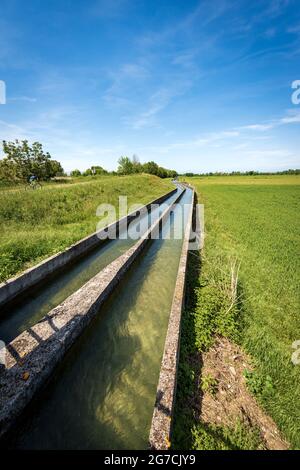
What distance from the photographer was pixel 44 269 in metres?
5.93

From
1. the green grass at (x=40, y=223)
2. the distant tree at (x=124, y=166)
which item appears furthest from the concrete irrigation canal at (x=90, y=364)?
the distant tree at (x=124, y=166)

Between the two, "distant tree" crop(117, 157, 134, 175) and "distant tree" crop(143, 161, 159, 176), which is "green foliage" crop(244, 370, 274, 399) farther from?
"distant tree" crop(143, 161, 159, 176)

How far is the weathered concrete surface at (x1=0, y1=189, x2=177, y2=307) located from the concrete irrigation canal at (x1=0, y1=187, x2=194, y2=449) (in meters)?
0.05

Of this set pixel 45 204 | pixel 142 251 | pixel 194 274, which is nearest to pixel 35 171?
pixel 45 204

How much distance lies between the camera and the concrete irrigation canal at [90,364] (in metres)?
2.56

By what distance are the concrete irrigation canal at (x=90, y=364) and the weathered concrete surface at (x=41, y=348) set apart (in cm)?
1

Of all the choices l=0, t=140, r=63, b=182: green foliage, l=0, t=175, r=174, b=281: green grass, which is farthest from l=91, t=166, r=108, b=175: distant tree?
l=0, t=175, r=174, b=281: green grass

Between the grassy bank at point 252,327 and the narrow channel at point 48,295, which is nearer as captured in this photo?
the grassy bank at point 252,327

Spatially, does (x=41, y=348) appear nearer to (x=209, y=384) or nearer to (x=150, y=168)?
(x=209, y=384)

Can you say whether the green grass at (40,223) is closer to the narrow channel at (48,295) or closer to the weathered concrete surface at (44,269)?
the weathered concrete surface at (44,269)

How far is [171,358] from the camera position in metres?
3.00

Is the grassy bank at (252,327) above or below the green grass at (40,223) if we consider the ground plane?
below

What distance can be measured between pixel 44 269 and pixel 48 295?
0.89 metres

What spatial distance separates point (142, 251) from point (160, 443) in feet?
21.6
